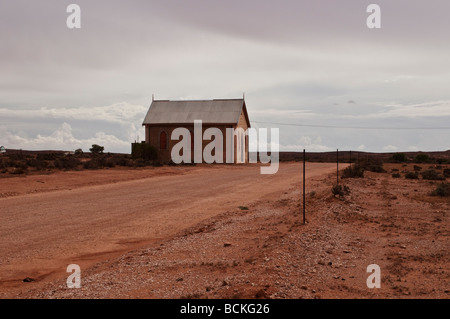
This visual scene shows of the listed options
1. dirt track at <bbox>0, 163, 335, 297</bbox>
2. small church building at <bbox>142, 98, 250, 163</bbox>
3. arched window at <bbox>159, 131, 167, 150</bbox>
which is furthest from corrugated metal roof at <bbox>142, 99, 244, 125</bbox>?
dirt track at <bbox>0, 163, 335, 297</bbox>

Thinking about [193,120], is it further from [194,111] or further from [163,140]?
[163,140]

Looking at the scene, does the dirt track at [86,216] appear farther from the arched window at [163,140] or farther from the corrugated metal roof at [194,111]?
the corrugated metal roof at [194,111]

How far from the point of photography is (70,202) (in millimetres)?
14812

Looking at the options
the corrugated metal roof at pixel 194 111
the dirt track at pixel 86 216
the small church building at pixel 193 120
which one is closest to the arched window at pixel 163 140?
the small church building at pixel 193 120

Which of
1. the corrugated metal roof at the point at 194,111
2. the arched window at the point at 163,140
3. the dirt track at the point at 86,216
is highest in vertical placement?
the corrugated metal roof at the point at 194,111

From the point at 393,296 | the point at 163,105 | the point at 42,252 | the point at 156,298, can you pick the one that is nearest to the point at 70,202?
the point at 42,252

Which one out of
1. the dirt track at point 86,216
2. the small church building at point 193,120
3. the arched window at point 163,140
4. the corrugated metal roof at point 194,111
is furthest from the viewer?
the arched window at point 163,140

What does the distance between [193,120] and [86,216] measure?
3430cm

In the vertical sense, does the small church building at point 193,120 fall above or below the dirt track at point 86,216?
above

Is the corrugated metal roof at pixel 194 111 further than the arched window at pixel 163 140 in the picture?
No

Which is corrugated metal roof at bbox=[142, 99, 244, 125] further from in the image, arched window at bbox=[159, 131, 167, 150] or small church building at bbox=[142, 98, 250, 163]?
arched window at bbox=[159, 131, 167, 150]

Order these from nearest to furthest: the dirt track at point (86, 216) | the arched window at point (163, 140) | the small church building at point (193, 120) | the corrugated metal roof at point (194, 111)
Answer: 1. the dirt track at point (86, 216)
2. the small church building at point (193, 120)
3. the corrugated metal roof at point (194, 111)
4. the arched window at point (163, 140)

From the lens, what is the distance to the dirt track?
24.9 ft

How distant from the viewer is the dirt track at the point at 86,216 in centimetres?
760
